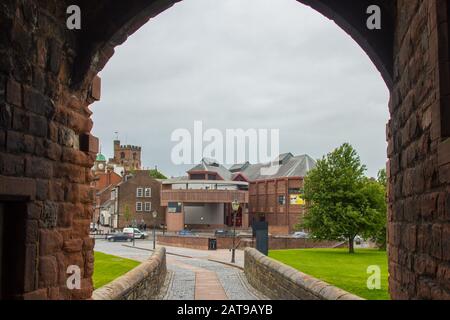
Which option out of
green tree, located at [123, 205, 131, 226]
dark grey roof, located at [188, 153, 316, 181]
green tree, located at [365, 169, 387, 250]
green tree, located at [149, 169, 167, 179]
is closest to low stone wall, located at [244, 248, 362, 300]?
green tree, located at [365, 169, 387, 250]

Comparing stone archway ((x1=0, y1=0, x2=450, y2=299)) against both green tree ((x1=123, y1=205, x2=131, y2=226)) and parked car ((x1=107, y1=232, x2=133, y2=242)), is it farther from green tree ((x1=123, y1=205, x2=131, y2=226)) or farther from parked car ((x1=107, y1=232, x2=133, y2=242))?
green tree ((x1=123, y1=205, x2=131, y2=226))

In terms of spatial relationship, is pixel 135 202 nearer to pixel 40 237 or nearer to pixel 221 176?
pixel 221 176

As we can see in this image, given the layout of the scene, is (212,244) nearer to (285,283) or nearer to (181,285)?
(181,285)

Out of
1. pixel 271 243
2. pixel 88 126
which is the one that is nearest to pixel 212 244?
pixel 271 243

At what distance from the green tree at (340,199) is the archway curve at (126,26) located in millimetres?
33777

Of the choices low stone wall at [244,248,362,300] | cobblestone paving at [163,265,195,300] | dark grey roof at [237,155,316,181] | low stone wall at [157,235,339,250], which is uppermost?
dark grey roof at [237,155,316,181]

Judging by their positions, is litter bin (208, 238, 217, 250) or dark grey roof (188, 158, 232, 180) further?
dark grey roof (188, 158, 232, 180)

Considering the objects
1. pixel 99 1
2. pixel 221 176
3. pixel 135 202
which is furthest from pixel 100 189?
pixel 99 1

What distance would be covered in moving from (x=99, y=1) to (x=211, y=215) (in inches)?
2579

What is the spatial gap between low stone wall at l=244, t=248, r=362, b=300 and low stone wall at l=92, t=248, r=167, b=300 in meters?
3.60

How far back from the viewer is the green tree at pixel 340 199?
40.1m

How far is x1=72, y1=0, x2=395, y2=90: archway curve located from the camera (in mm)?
6828

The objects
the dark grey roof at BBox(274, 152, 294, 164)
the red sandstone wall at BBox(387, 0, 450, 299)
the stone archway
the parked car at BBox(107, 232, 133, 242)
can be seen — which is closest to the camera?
the red sandstone wall at BBox(387, 0, 450, 299)

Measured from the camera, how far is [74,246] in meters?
6.77
